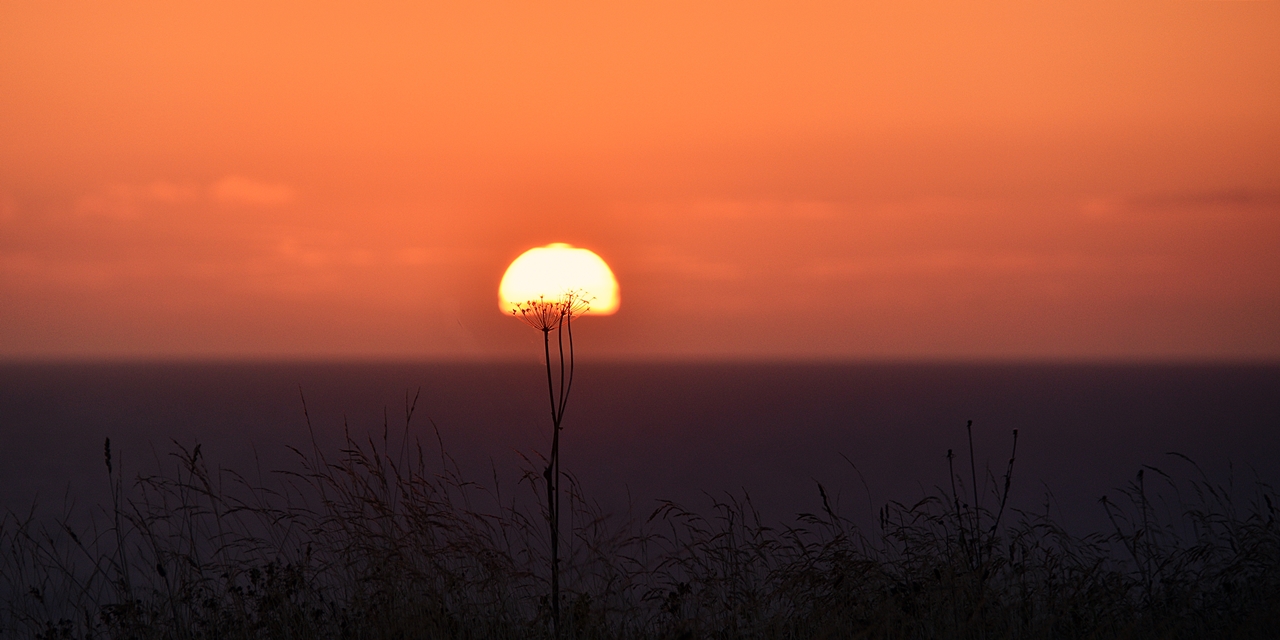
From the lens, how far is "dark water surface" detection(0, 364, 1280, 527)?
118ft

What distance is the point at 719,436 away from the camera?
57.2 metres

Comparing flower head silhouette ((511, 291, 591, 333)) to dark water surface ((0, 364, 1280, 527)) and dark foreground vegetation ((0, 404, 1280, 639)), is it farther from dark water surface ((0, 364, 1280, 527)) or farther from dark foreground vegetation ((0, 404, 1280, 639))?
dark water surface ((0, 364, 1280, 527))

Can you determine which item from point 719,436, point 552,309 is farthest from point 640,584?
point 719,436

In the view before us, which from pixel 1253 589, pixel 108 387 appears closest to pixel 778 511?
pixel 1253 589

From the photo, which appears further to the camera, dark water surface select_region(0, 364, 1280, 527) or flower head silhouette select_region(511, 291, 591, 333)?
dark water surface select_region(0, 364, 1280, 527)

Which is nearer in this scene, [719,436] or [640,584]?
[640,584]

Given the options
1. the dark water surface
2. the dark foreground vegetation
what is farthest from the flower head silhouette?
the dark water surface

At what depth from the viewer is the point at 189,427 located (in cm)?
5794

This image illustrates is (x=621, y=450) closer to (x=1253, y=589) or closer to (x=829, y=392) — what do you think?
(x=1253, y=589)

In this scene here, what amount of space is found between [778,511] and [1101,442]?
1242 inches

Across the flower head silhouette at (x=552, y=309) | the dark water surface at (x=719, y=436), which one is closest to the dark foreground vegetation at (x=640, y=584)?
the flower head silhouette at (x=552, y=309)

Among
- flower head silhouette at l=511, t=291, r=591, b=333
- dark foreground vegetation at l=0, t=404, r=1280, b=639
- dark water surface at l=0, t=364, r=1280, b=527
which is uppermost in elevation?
flower head silhouette at l=511, t=291, r=591, b=333


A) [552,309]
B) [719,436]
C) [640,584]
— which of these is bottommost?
[719,436]

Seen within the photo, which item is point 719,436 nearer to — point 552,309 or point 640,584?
point 640,584
